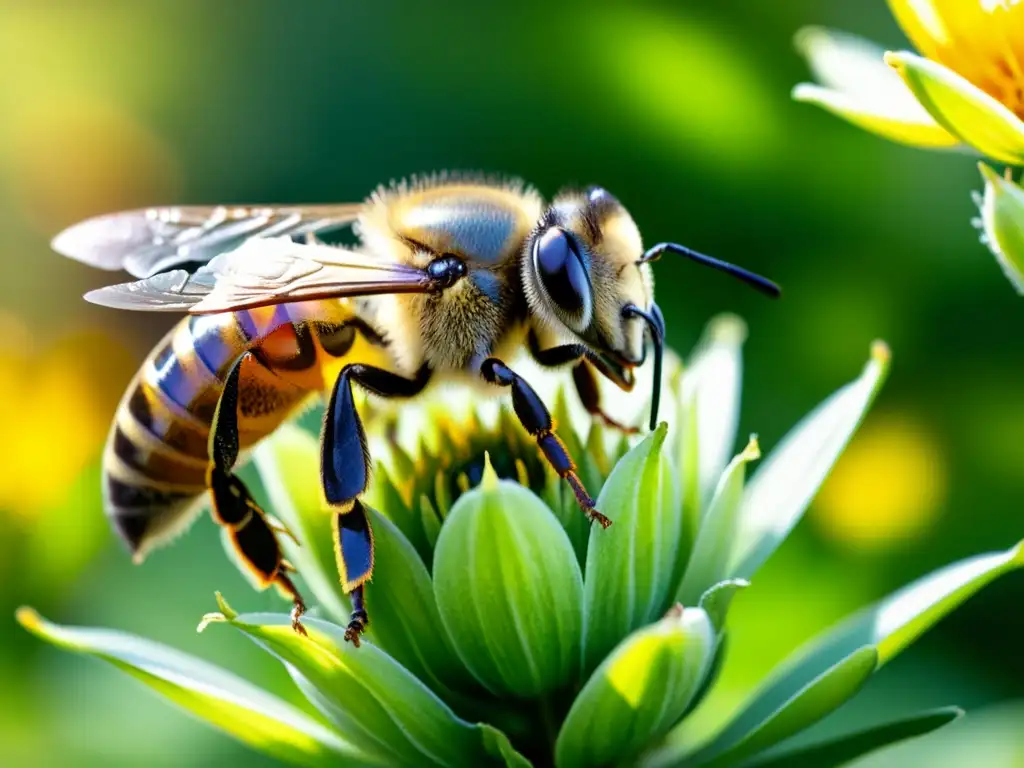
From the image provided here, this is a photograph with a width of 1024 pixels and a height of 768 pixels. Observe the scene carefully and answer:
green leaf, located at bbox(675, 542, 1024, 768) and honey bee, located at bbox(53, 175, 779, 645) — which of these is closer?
green leaf, located at bbox(675, 542, 1024, 768)

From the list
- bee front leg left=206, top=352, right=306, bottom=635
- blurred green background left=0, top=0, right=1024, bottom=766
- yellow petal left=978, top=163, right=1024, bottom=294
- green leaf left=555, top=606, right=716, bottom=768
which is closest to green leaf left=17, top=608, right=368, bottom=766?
bee front leg left=206, top=352, right=306, bottom=635

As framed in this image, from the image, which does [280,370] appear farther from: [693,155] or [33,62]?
[33,62]

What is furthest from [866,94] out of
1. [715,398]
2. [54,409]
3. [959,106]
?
[54,409]

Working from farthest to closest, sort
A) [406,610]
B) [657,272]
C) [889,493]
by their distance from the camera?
[657,272] → [889,493] → [406,610]

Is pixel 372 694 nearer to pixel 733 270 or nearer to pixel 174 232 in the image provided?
pixel 733 270

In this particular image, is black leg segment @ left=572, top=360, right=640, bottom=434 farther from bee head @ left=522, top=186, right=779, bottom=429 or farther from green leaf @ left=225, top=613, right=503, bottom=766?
green leaf @ left=225, top=613, right=503, bottom=766

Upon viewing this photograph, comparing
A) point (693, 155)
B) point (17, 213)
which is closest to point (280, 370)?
point (693, 155)

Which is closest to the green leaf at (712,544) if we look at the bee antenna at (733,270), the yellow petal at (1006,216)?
the bee antenna at (733,270)
